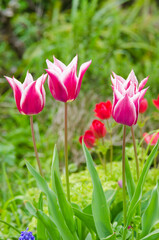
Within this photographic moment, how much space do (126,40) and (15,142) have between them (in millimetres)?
2106

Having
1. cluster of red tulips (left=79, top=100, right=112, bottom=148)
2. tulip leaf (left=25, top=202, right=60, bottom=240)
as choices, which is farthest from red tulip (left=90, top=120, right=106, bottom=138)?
tulip leaf (left=25, top=202, right=60, bottom=240)

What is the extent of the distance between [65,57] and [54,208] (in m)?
1.87

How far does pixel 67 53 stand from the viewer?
9.04ft

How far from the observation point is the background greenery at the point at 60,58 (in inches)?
87.0

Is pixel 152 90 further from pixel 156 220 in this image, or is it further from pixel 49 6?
pixel 49 6

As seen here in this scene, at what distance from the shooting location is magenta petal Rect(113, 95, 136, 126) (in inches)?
31.7

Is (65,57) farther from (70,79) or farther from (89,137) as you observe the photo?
(70,79)

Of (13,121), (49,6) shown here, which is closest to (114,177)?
(13,121)

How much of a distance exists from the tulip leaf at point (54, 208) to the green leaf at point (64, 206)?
0.02m

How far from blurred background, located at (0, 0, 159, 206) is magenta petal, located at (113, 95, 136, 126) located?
0.80 metres

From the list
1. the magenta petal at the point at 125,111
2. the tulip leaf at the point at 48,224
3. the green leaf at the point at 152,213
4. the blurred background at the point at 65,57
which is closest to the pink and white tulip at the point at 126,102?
the magenta petal at the point at 125,111

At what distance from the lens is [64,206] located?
0.90 m

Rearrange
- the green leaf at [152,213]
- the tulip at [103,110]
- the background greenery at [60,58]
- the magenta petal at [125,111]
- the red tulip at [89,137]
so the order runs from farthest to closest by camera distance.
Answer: the background greenery at [60,58] → the red tulip at [89,137] → the tulip at [103,110] → the green leaf at [152,213] → the magenta petal at [125,111]

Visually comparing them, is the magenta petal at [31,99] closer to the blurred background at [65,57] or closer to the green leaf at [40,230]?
the green leaf at [40,230]
